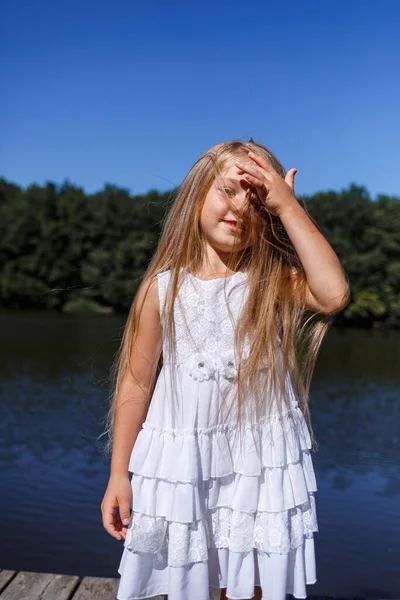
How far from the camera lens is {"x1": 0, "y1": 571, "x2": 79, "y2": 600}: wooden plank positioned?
2842 mm

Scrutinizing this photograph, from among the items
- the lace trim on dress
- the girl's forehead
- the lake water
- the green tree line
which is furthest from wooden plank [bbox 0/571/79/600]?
the green tree line

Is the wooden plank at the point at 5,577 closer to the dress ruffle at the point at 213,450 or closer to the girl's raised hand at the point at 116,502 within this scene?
the girl's raised hand at the point at 116,502

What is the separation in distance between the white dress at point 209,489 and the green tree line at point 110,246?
2753 centimetres

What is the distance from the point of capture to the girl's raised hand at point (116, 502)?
1.88 m

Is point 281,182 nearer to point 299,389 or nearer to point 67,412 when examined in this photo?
point 299,389

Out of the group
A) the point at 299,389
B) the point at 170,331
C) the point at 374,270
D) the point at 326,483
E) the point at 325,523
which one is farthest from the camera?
the point at 374,270

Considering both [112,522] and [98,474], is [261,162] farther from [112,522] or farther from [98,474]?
[98,474]

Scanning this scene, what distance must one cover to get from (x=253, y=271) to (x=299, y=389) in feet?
1.28

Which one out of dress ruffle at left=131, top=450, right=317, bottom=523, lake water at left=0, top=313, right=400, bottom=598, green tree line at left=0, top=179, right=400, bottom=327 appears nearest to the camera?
dress ruffle at left=131, top=450, right=317, bottom=523

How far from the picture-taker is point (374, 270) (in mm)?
31625

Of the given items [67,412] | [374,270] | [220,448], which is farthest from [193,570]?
[374,270]

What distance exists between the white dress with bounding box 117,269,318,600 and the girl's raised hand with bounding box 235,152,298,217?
10.3 inches

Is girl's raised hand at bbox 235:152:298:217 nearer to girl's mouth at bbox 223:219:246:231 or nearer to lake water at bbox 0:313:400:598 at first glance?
girl's mouth at bbox 223:219:246:231

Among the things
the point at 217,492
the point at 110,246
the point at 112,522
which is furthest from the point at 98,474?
the point at 110,246
